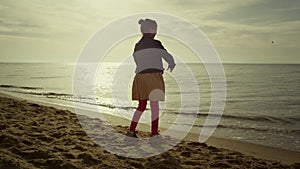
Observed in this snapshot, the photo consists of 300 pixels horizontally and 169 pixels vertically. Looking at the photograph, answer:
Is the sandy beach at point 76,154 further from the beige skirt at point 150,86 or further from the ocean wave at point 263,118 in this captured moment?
the ocean wave at point 263,118

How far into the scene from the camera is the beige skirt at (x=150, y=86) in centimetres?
539

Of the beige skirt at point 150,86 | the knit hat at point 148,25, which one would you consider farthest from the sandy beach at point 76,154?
the knit hat at point 148,25

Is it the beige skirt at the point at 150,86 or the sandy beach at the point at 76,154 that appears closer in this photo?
the sandy beach at the point at 76,154

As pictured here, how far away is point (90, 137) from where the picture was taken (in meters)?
5.36

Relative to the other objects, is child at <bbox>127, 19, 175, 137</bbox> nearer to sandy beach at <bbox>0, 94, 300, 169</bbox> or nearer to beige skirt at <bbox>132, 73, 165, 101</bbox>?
beige skirt at <bbox>132, 73, 165, 101</bbox>

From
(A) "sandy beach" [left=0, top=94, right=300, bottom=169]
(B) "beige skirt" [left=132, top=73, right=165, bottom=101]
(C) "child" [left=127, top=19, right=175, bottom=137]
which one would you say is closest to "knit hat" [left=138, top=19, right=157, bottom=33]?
(C) "child" [left=127, top=19, right=175, bottom=137]

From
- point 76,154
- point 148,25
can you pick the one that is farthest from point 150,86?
point 76,154

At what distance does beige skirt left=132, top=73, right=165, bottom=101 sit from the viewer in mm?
5395

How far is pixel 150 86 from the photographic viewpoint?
5391 mm

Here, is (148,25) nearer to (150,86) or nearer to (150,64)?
(150,64)

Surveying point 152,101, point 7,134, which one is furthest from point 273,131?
point 7,134

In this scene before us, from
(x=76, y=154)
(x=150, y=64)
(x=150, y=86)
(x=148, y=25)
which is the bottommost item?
(x=76, y=154)

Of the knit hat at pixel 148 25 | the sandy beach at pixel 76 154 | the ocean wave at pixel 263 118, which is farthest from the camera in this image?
the ocean wave at pixel 263 118

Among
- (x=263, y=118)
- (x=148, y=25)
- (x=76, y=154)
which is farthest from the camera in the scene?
(x=263, y=118)
